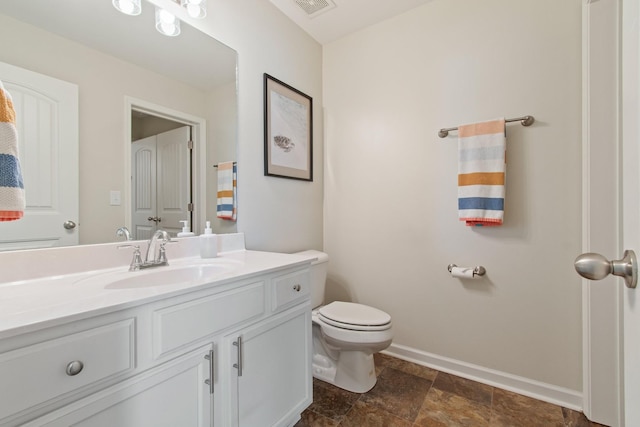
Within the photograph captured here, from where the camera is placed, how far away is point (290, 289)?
1.20 m

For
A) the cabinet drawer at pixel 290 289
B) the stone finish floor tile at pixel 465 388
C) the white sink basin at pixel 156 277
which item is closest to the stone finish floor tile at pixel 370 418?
the stone finish floor tile at pixel 465 388

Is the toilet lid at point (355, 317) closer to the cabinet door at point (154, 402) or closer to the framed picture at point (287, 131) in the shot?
the cabinet door at point (154, 402)

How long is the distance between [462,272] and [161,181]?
1705mm

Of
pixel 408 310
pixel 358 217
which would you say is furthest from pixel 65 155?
pixel 408 310

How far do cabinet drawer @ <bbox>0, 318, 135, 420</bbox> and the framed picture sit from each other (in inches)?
48.4

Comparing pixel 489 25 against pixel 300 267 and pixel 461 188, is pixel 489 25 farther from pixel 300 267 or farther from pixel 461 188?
pixel 300 267

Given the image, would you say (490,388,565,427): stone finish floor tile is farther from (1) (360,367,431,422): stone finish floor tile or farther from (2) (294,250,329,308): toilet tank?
(2) (294,250,329,308): toilet tank

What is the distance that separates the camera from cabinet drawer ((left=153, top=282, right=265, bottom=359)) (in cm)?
76

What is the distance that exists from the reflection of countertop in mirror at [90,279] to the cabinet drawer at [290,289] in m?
0.06

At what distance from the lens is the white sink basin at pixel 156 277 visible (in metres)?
0.92

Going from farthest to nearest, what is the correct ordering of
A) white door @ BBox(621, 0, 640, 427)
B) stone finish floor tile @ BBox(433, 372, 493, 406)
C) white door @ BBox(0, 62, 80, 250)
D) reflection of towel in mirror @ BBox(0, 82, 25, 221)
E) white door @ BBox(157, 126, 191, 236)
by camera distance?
stone finish floor tile @ BBox(433, 372, 493, 406), white door @ BBox(157, 126, 191, 236), white door @ BBox(0, 62, 80, 250), reflection of towel in mirror @ BBox(0, 82, 25, 221), white door @ BBox(621, 0, 640, 427)

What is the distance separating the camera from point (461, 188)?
1617mm

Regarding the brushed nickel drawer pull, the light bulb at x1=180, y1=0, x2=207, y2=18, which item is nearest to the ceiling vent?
the light bulb at x1=180, y1=0, x2=207, y2=18

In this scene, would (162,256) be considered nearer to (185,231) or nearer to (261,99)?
(185,231)
